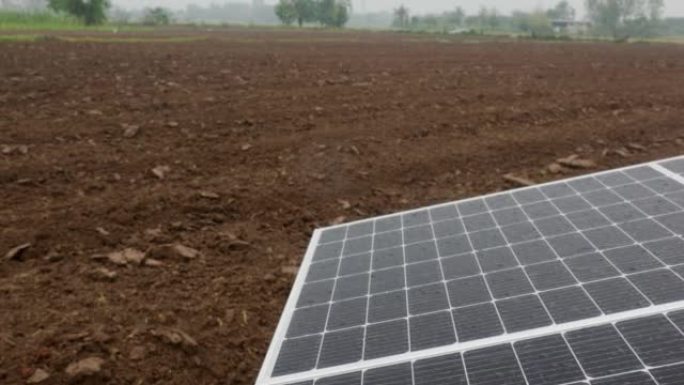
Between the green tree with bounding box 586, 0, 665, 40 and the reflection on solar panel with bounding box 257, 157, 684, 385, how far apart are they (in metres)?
144

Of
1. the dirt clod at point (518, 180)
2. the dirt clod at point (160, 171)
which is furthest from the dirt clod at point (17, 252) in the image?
the dirt clod at point (518, 180)

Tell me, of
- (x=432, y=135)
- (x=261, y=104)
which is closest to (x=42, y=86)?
(x=261, y=104)

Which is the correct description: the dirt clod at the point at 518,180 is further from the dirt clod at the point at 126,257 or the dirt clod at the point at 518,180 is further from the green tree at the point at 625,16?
the green tree at the point at 625,16

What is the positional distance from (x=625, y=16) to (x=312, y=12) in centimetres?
8290

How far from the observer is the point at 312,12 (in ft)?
424

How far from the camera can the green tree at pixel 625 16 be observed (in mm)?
132875

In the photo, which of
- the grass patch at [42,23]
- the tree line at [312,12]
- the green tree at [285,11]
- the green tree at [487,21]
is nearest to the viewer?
the grass patch at [42,23]

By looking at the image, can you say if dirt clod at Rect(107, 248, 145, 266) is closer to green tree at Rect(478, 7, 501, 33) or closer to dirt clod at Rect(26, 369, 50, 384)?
dirt clod at Rect(26, 369, 50, 384)

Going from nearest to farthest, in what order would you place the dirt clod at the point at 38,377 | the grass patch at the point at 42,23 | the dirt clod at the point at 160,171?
the dirt clod at the point at 38,377
the dirt clod at the point at 160,171
the grass patch at the point at 42,23

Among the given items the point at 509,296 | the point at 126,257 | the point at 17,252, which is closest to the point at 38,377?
the point at 126,257

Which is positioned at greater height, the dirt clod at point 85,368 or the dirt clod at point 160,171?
the dirt clod at point 160,171

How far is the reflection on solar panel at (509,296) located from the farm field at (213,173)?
→ 1519 mm

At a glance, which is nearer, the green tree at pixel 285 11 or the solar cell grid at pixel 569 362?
the solar cell grid at pixel 569 362

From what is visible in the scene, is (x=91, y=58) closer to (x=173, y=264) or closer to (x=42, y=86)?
(x=42, y=86)
